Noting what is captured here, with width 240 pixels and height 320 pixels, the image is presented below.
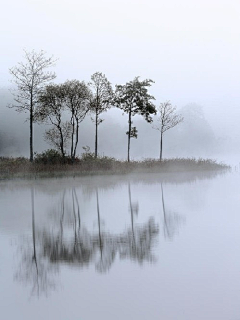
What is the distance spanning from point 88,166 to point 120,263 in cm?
3566

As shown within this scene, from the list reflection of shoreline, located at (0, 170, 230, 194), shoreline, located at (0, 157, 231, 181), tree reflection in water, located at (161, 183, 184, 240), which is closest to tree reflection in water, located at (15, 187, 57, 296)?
tree reflection in water, located at (161, 183, 184, 240)

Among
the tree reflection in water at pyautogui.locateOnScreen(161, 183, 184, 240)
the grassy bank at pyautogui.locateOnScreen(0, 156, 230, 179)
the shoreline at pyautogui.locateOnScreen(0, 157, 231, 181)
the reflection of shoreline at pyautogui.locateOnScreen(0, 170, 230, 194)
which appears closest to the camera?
the tree reflection in water at pyautogui.locateOnScreen(161, 183, 184, 240)

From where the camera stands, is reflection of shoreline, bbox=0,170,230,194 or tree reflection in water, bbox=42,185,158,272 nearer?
tree reflection in water, bbox=42,185,158,272

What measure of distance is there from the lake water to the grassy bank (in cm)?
2245

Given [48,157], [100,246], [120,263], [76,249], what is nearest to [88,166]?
[48,157]

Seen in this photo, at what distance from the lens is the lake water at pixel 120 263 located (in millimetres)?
6900

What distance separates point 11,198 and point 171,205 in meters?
8.94

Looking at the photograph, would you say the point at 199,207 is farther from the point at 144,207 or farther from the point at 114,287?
the point at 114,287

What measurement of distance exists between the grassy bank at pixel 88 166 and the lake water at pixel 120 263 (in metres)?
22.5

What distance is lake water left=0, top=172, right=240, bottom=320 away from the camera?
690cm

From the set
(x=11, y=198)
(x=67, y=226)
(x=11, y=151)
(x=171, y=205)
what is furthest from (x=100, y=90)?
(x=67, y=226)

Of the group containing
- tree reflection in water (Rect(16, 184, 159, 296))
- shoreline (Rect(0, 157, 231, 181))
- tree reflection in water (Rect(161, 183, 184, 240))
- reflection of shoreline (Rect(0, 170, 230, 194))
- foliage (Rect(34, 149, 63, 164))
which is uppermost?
foliage (Rect(34, 149, 63, 164))

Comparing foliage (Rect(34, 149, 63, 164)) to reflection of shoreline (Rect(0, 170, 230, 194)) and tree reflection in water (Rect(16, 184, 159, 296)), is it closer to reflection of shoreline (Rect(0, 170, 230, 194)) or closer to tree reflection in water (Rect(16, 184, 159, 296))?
reflection of shoreline (Rect(0, 170, 230, 194))

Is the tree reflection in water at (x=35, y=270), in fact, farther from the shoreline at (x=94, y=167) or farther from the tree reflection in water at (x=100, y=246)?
the shoreline at (x=94, y=167)
